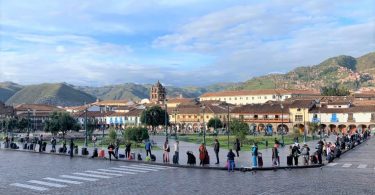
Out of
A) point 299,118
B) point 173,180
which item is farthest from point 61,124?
point 173,180

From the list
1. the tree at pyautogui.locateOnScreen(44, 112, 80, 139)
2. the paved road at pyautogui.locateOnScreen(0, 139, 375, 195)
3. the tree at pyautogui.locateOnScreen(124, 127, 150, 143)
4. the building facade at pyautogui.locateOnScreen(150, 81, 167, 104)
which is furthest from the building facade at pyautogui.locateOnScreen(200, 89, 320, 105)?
the paved road at pyautogui.locateOnScreen(0, 139, 375, 195)

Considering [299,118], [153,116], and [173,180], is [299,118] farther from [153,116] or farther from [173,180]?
[173,180]

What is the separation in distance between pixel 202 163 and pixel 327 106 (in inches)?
3367

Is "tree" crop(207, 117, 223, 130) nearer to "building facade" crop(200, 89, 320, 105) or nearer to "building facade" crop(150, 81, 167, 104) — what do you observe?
"building facade" crop(200, 89, 320, 105)

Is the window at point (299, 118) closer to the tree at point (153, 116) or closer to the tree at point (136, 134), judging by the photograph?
the tree at point (153, 116)

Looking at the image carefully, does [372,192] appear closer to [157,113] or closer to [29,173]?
[29,173]

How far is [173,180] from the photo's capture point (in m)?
23.7

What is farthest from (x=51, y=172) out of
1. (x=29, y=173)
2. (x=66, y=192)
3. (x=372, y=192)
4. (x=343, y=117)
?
(x=343, y=117)

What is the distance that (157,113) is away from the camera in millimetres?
103812

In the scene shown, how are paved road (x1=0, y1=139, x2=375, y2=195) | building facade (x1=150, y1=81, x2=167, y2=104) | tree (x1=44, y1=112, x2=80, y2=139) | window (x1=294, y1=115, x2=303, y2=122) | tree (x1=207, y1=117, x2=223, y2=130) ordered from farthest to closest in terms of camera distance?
building facade (x1=150, y1=81, x2=167, y2=104)
window (x1=294, y1=115, x2=303, y2=122)
tree (x1=207, y1=117, x2=223, y2=130)
tree (x1=44, y1=112, x2=80, y2=139)
paved road (x1=0, y1=139, x2=375, y2=195)

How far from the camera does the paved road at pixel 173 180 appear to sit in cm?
2045

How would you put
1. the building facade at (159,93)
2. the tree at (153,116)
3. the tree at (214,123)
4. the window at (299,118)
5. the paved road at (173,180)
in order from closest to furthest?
the paved road at (173,180) → the tree at (214,123) → the tree at (153,116) → the window at (299,118) → the building facade at (159,93)

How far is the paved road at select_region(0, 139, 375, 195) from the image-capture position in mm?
20453

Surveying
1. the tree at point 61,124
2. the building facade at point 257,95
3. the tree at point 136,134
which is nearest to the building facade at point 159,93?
the building facade at point 257,95
